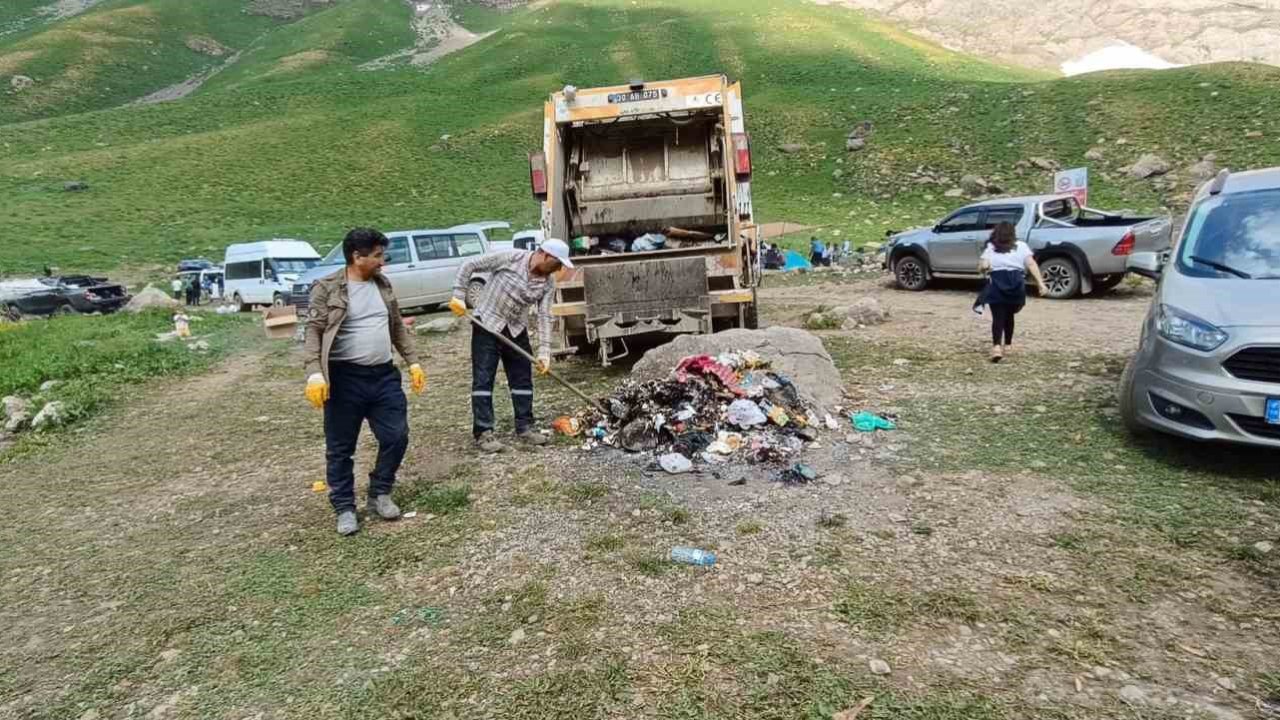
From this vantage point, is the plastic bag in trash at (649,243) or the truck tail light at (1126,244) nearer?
the plastic bag in trash at (649,243)

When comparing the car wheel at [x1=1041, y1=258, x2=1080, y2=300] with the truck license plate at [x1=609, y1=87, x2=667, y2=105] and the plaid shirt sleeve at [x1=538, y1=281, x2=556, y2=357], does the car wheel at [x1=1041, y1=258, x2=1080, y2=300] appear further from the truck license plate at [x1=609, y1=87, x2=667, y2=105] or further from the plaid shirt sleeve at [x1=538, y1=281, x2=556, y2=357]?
the plaid shirt sleeve at [x1=538, y1=281, x2=556, y2=357]

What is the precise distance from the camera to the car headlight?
4.00 meters

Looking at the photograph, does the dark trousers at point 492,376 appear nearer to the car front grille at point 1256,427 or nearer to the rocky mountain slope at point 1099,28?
the car front grille at point 1256,427

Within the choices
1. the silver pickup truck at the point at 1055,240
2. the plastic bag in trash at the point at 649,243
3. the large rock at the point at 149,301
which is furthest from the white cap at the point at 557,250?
the large rock at the point at 149,301

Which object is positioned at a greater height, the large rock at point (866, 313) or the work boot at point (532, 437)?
the large rock at point (866, 313)

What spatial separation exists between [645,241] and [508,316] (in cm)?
→ 294

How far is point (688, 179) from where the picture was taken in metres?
8.37

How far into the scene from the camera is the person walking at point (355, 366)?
3.94m

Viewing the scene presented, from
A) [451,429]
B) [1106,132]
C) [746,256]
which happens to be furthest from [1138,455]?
[1106,132]

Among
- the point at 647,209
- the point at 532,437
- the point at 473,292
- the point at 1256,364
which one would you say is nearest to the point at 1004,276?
the point at 1256,364

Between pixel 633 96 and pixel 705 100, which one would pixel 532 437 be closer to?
pixel 633 96

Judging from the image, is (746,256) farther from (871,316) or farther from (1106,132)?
(1106,132)

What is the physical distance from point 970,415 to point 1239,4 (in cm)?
7757

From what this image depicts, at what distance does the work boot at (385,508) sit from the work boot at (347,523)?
159 mm
